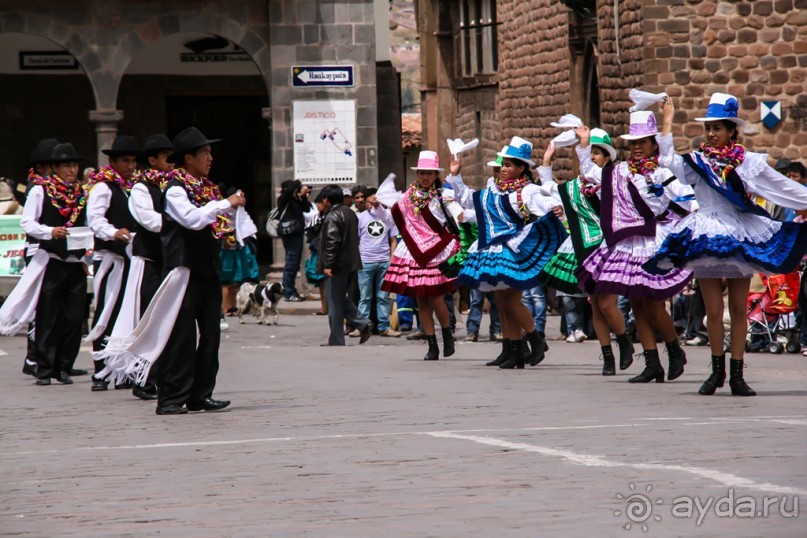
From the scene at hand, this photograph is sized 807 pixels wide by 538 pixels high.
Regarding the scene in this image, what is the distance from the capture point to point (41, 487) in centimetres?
772

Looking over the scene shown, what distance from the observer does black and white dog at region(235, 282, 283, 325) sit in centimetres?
2210

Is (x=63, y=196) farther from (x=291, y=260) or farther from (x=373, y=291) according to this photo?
(x=291, y=260)

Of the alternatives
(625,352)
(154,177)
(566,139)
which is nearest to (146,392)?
(154,177)

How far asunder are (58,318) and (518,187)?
4.25m

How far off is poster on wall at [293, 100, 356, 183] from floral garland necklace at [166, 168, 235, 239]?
51.7 feet

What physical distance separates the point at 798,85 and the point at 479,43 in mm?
17243

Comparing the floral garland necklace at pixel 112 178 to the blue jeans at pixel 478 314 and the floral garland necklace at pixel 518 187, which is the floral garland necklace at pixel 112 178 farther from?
the blue jeans at pixel 478 314

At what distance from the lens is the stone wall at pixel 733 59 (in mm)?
23344

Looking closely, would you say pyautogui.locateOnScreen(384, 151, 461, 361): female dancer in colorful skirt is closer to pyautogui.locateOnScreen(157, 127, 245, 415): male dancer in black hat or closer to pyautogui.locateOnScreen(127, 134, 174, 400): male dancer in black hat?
pyautogui.locateOnScreen(127, 134, 174, 400): male dancer in black hat

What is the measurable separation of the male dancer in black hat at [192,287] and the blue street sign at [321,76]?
15981 mm

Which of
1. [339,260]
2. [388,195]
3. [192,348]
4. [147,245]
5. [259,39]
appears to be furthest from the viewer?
[259,39]

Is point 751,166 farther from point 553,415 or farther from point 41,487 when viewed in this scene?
point 41,487

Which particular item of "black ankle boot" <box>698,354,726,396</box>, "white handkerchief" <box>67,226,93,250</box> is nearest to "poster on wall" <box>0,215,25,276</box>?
"white handkerchief" <box>67,226,93,250</box>

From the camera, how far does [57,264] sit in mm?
14297
